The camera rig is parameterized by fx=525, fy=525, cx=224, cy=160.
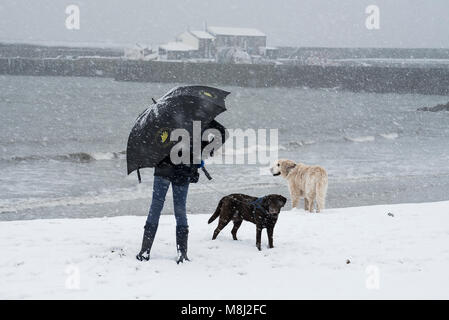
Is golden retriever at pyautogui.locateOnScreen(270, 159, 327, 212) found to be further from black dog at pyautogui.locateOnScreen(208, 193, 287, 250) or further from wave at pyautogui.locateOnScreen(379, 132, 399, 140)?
wave at pyautogui.locateOnScreen(379, 132, 399, 140)

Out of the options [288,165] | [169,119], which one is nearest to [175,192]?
[169,119]

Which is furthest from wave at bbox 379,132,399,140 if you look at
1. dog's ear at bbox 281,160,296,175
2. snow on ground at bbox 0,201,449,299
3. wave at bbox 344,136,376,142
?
snow on ground at bbox 0,201,449,299

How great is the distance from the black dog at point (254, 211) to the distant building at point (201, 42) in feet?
327

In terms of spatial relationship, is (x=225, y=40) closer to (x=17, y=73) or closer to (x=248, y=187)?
(x=17, y=73)

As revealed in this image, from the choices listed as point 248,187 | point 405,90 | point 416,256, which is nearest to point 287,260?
point 416,256

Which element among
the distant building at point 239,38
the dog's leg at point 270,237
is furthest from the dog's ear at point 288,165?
the distant building at point 239,38

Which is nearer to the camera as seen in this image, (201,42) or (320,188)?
(320,188)

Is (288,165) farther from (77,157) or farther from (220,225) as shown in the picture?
(77,157)

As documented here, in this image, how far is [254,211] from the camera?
586 centimetres

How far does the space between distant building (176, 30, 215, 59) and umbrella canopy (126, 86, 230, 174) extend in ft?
330

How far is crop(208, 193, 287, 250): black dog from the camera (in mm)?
5707

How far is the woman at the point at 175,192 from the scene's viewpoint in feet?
16.6

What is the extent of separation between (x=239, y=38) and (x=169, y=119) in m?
110

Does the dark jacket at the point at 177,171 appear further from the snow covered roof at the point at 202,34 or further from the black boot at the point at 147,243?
the snow covered roof at the point at 202,34
